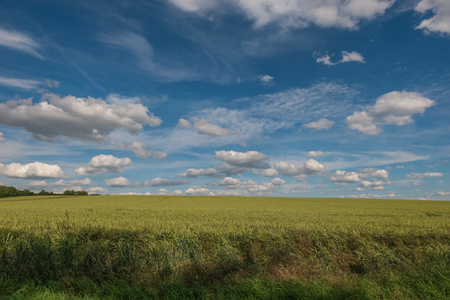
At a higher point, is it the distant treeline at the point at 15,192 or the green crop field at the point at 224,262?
the distant treeline at the point at 15,192

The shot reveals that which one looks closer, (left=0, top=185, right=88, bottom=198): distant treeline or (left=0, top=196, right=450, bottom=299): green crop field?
(left=0, top=196, right=450, bottom=299): green crop field

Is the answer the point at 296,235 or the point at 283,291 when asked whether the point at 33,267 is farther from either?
the point at 296,235

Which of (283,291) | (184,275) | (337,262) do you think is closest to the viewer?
(283,291)

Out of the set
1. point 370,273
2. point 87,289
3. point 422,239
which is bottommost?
point 87,289

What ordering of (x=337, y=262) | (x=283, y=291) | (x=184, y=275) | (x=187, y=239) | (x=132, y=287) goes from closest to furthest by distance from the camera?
(x=283, y=291) → (x=132, y=287) → (x=184, y=275) → (x=337, y=262) → (x=187, y=239)

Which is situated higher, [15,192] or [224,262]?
[15,192]

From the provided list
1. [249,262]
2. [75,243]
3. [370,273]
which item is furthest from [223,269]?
[75,243]

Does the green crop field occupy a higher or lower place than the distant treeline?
lower

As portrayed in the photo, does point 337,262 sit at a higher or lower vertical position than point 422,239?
lower

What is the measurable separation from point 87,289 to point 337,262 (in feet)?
28.3

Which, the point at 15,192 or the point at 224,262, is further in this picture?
the point at 15,192

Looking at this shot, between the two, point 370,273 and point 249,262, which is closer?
point 370,273

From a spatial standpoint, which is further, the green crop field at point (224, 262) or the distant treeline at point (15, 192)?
the distant treeline at point (15, 192)

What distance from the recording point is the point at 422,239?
1145cm
